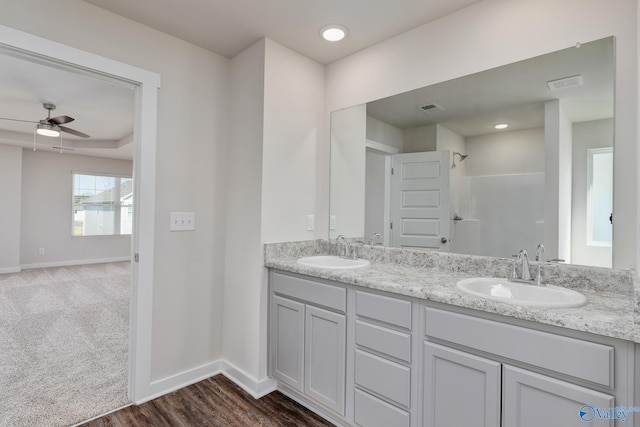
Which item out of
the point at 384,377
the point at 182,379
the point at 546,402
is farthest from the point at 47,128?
the point at 546,402

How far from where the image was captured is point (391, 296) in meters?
1.59

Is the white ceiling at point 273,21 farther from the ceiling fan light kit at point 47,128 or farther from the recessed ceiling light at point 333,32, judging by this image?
the ceiling fan light kit at point 47,128

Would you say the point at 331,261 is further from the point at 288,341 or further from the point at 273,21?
the point at 273,21

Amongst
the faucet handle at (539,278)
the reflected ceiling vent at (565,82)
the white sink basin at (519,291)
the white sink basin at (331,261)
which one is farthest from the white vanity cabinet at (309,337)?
the reflected ceiling vent at (565,82)

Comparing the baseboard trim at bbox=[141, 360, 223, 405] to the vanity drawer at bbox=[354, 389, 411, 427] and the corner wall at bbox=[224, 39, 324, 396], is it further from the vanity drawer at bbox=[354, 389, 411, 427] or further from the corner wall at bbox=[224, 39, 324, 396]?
the vanity drawer at bbox=[354, 389, 411, 427]

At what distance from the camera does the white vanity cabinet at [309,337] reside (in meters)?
1.82

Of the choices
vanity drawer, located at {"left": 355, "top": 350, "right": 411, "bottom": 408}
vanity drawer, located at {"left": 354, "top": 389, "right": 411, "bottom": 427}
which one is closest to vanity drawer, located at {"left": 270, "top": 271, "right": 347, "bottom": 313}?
vanity drawer, located at {"left": 355, "top": 350, "right": 411, "bottom": 408}

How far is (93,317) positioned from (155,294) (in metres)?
2.14

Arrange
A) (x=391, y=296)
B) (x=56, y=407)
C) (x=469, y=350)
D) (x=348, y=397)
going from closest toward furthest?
(x=469, y=350), (x=391, y=296), (x=348, y=397), (x=56, y=407)

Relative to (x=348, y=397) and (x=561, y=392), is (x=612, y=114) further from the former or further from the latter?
(x=348, y=397)

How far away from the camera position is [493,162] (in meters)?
1.86

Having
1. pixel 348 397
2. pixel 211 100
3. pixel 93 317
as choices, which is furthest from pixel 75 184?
pixel 348 397

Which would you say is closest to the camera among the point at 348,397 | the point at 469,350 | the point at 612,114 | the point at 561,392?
the point at 561,392

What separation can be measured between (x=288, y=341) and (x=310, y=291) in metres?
0.41
